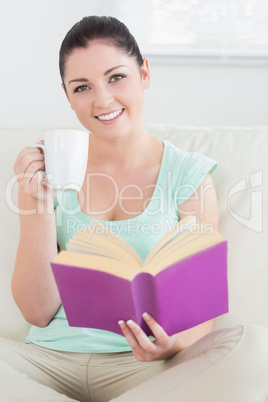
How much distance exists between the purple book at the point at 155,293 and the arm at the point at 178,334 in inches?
0.7

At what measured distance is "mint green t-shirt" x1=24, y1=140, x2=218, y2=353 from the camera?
3.84 ft

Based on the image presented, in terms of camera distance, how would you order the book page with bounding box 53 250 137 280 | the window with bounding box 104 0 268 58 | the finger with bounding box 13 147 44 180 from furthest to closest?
the window with bounding box 104 0 268 58 → the finger with bounding box 13 147 44 180 → the book page with bounding box 53 250 137 280

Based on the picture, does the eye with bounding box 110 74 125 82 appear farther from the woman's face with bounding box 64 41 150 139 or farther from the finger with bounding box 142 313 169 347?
the finger with bounding box 142 313 169 347

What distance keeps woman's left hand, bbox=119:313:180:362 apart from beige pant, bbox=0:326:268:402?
0.03 meters

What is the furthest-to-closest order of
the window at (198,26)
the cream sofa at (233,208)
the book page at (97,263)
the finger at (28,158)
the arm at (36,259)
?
the window at (198,26) < the cream sofa at (233,208) < the arm at (36,259) < the finger at (28,158) < the book page at (97,263)

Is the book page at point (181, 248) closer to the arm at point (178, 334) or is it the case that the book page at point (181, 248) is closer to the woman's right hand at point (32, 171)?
the arm at point (178, 334)

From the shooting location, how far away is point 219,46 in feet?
7.12

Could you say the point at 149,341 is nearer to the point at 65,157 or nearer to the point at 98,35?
the point at 65,157

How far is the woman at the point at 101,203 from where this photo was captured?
112cm

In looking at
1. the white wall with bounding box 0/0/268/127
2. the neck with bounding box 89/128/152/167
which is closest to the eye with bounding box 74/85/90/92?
the neck with bounding box 89/128/152/167

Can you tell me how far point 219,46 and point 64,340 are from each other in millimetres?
1510

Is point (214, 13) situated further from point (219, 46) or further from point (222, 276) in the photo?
point (222, 276)

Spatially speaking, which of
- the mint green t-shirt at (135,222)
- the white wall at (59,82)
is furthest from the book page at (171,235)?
the white wall at (59,82)

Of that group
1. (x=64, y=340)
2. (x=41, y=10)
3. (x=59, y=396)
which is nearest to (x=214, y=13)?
(x=41, y=10)
